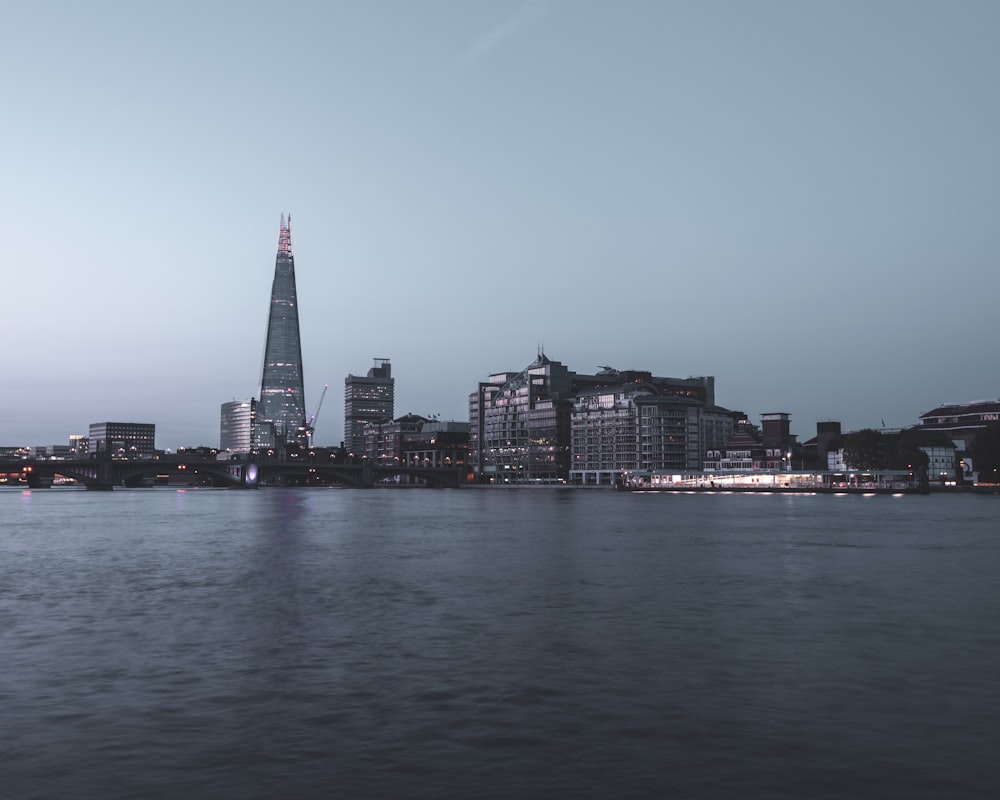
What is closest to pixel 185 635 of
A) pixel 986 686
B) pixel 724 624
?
pixel 724 624

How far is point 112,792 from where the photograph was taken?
54.1 feet

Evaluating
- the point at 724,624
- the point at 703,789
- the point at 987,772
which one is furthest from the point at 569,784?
the point at 724,624

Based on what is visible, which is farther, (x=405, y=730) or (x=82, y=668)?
(x=82, y=668)

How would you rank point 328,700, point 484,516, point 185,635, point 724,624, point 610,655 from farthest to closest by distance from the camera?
point 484,516, point 724,624, point 185,635, point 610,655, point 328,700

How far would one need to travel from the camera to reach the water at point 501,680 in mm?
17531

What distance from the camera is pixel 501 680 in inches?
1013

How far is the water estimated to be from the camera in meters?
17.5

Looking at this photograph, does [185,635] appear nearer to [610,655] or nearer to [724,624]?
[610,655]

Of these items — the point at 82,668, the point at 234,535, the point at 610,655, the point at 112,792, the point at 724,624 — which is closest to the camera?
the point at 112,792

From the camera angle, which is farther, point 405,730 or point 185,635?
point 185,635

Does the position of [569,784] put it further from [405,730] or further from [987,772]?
[987,772]

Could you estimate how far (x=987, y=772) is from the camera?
17469 millimetres

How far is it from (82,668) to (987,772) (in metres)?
23.2

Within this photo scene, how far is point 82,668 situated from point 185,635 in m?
5.92
